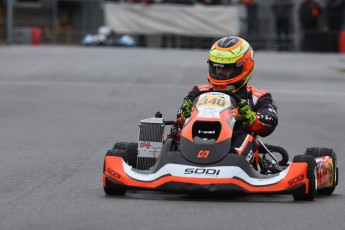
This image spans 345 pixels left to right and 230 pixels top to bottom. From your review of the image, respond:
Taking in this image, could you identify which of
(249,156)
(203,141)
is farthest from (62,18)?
(203,141)

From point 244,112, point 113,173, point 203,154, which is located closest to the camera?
point 203,154

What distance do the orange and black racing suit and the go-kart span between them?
0.05m

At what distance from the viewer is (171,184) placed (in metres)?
8.14

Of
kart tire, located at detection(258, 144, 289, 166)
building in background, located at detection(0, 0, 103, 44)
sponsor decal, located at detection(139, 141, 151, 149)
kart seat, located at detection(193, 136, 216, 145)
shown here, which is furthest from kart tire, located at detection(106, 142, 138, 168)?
building in background, located at detection(0, 0, 103, 44)

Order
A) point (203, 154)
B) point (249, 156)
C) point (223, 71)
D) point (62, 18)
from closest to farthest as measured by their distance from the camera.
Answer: point (203, 154), point (249, 156), point (223, 71), point (62, 18)

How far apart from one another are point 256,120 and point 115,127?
20.2 feet

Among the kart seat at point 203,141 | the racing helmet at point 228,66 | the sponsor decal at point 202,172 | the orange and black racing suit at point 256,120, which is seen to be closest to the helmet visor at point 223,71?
the racing helmet at point 228,66

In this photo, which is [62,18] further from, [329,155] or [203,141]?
[203,141]

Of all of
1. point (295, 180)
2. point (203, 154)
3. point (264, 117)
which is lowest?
point (295, 180)

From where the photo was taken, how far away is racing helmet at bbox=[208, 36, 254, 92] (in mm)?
9219

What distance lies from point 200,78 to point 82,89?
10.9ft

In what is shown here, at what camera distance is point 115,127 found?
14.9 metres

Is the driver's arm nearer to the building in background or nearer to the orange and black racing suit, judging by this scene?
the orange and black racing suit

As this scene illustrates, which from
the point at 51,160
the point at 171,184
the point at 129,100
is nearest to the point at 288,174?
the point at 171,184
